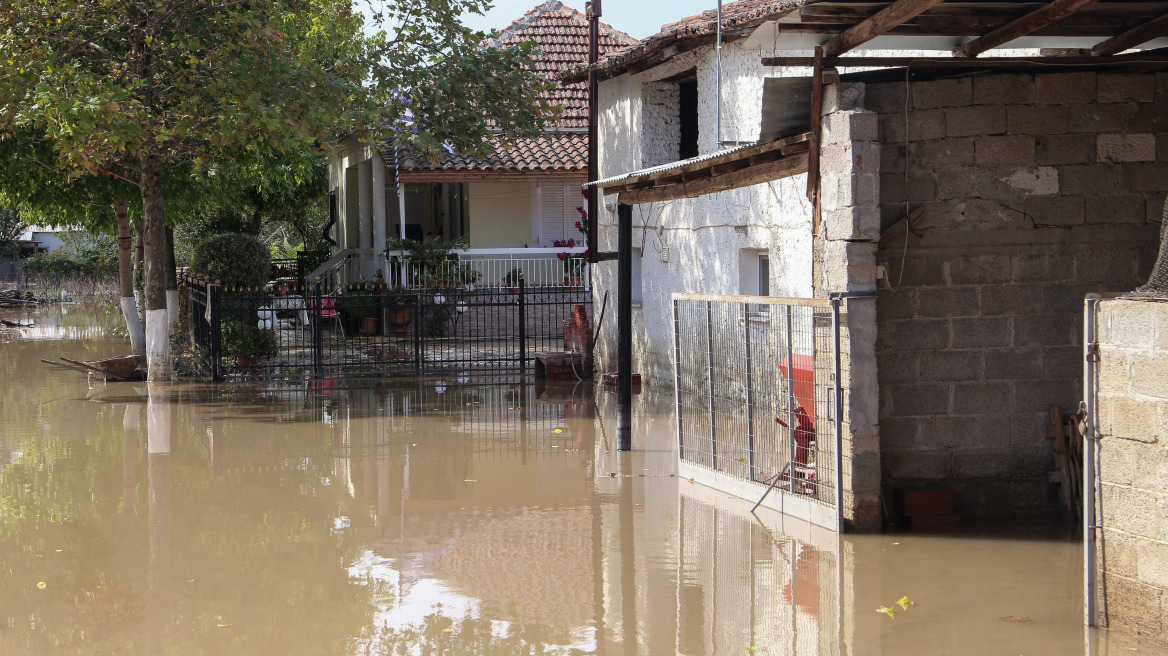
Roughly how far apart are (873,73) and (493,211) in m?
16.9

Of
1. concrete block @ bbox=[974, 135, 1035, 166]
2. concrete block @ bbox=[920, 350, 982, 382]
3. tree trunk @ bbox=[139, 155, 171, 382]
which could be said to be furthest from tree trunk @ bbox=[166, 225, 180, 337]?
concrete block @ bbox=[974, 135, 1035, 166]

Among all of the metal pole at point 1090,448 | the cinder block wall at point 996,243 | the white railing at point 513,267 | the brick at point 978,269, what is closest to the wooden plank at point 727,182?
the cinder block wall at point 996,243

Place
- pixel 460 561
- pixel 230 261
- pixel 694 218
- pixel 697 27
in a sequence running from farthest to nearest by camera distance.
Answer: pixel 230 261 → pixel 694 218 → pixel 697 27 → pixel 460 561

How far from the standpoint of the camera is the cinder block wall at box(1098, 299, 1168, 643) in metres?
5.22

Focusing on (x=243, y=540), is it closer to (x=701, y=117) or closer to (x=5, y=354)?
(x=701, y=117)

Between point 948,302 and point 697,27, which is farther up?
point 697,27

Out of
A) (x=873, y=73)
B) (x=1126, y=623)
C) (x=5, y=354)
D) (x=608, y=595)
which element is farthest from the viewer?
(x=5, y=354)

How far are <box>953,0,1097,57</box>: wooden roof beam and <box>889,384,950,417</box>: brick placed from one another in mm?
2502

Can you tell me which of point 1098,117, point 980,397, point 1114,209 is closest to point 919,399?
point 980,397

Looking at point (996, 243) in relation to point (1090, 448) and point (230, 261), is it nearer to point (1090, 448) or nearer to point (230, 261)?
point (1090, 448)

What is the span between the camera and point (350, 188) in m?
28.5

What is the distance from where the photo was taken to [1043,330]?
7848 millimetres

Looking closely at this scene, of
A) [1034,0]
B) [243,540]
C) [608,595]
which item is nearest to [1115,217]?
[1034,0]

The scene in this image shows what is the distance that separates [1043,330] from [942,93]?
1928mm
